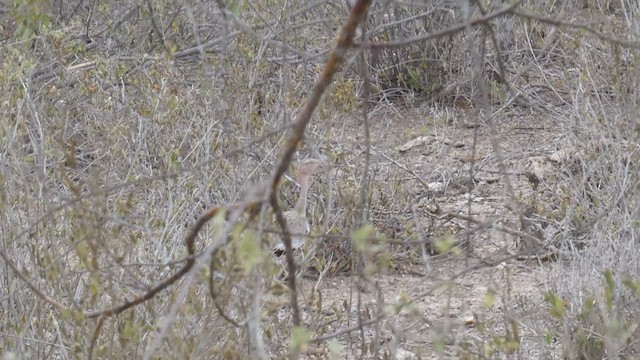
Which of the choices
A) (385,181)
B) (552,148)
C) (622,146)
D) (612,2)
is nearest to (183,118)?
(385,181)

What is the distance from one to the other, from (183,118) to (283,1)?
4.23 feet

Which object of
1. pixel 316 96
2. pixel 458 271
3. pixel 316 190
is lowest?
pixel 458 271

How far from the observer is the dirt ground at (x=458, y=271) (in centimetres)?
347

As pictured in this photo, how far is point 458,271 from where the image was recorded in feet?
14.6

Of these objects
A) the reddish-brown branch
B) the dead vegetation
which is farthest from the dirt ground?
the reddish-brown branch

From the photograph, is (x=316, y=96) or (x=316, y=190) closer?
(x=316, y=96)

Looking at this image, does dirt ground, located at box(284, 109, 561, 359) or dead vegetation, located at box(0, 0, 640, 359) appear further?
dirt ground, located at box(284, 109, 561, 359)

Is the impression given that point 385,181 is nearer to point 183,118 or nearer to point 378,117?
point 183,118

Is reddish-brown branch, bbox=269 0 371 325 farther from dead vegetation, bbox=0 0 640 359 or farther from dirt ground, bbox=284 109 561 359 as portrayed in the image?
dirt ground, bbox=284 109 561 359

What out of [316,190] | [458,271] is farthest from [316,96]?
[316,190]

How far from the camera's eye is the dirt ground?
3.47m

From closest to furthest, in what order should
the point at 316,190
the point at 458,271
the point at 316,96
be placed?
the point at 316,96 → the point at 458,271 → the point at 316,190

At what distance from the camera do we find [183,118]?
4.53 meters

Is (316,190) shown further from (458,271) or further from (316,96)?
(316,96)
